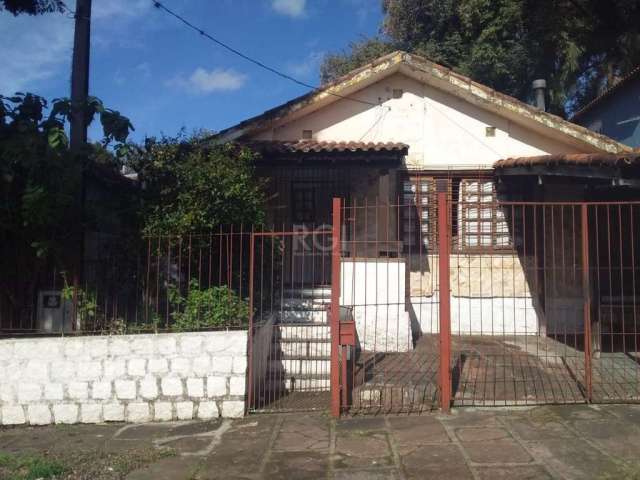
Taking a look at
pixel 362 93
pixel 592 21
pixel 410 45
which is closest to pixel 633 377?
pixel 362 93

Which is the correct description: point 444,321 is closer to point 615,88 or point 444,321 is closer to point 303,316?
point 303,316

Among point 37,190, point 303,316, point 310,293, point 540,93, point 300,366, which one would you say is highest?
point 540,93

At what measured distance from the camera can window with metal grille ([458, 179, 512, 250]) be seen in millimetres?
10047

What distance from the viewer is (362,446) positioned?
16.2ft

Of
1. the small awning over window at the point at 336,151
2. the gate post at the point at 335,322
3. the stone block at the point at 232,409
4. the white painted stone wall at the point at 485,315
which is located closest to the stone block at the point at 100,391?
the stone block at the point at 232,409

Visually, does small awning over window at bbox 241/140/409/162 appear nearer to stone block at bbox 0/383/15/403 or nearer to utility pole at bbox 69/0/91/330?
utility pole at bbox 69/0/91/330

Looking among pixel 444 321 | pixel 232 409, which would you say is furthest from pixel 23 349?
pixel 444 321

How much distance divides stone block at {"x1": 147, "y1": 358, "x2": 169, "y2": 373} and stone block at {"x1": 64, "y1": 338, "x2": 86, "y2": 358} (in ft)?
2.46

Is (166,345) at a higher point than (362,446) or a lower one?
higher

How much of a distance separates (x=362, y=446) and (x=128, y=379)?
2.70 meters

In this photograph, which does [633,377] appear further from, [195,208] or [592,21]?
[592,21]

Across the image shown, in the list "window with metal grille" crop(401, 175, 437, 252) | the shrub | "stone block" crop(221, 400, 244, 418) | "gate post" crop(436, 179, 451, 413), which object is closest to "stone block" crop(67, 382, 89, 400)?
the shrub

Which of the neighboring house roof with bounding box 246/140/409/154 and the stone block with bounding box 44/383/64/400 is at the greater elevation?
the neighboring house roof with bounding box 246/140/409/154

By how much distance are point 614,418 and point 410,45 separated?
15.2 metres
